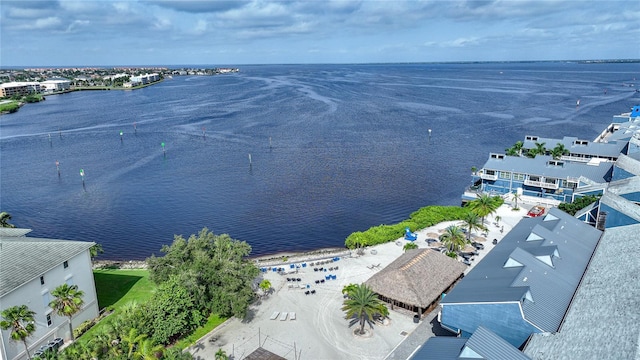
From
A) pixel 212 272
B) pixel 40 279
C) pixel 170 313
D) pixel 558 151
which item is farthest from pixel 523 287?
pixel 558 151

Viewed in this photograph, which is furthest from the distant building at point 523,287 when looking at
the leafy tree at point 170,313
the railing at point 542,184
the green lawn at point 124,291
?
the railing at point 542,184

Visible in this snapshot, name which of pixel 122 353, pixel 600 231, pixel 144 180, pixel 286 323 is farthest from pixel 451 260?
pixel 144 180

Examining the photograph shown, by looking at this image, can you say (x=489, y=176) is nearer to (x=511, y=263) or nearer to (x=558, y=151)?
(x=558, y=151)

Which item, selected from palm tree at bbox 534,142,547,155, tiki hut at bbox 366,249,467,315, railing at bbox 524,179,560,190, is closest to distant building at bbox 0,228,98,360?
tiki hut at bbox 366,249,467,315

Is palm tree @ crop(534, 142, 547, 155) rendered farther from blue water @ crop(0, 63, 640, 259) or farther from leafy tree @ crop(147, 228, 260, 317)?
leafy tree @ crop(147, 228, 260, 317)

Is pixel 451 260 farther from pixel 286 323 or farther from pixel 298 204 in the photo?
pixel 298 204

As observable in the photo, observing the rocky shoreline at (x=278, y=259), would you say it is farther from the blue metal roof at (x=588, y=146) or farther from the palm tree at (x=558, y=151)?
the blue metal roof at (x=588, y=146)

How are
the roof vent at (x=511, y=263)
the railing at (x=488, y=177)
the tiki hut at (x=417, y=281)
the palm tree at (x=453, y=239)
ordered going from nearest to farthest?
1. the roof vent at (x=511, y=263)
2. the tiki hut at (x=417, y=281)
3. the palm tree at (x=453, y=239)
4. the railing at (x=488, y=177)

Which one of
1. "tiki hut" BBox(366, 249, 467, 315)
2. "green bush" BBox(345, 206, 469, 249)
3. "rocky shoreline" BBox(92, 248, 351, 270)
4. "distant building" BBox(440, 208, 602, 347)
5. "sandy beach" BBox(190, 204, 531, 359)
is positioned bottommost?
"rocky shoreline" BBox(92, 248, 351, 270)
